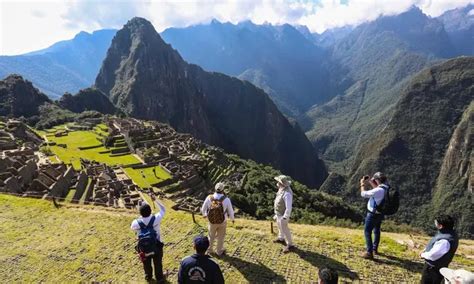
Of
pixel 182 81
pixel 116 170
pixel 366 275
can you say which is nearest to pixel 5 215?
pixel 366 275

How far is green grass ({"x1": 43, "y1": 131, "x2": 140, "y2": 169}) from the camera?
44.7m

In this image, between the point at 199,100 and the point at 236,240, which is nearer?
Answer: the point at 236,240

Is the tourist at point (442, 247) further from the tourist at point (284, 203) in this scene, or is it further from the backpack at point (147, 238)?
the backpack at point (147, 238)

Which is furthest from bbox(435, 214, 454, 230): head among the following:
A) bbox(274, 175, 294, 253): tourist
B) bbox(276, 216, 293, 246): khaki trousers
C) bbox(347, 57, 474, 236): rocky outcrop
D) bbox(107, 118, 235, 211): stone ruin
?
bbox(347, 57, 474, 236): rocky outcrop

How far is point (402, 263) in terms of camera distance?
29.1ft

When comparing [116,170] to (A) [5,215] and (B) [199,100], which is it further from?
(B) [199,100]

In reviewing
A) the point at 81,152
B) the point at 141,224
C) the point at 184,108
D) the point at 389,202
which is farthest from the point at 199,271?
the point at 184,108

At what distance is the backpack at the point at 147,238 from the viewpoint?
7.57m

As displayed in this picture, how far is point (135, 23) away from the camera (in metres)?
186

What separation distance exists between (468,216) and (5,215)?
3556 inches

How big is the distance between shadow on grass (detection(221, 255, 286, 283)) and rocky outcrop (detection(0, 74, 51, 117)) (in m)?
95.7

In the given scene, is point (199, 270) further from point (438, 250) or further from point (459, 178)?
point (459, 178)

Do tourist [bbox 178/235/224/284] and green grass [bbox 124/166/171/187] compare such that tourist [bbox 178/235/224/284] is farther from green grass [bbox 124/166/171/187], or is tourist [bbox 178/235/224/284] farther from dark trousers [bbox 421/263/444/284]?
green grass [bbox 124/166/171/187]

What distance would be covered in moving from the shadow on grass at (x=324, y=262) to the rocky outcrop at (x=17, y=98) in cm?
9647
